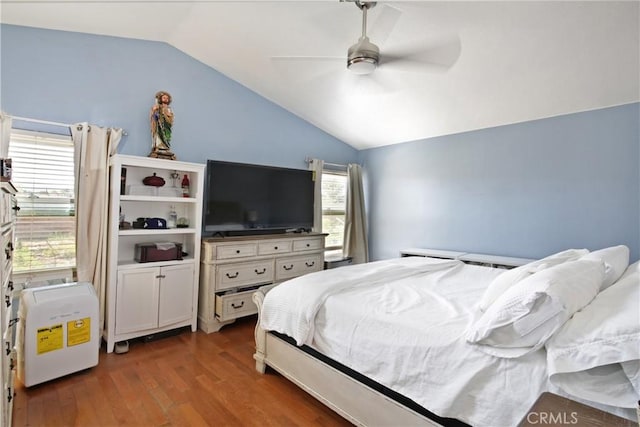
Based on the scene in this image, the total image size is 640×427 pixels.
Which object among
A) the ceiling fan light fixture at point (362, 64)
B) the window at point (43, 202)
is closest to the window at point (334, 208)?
the ceiling fan light fixture at point (362, 64)

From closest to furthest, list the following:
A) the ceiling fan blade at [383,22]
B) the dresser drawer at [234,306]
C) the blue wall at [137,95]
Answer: the ceiling fan blade at [383,22], the blue wall at [137,95], the dresser drawer at [234,306]

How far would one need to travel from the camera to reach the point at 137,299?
9.04ft

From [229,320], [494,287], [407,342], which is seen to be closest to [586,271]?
[494,287]

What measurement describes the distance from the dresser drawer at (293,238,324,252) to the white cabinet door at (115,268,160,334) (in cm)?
150

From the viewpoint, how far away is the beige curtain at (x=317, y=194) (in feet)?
14.3

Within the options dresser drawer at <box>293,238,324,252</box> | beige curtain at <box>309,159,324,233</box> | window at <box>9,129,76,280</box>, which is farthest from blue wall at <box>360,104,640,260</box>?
window at <box>9,129,76,280</box>

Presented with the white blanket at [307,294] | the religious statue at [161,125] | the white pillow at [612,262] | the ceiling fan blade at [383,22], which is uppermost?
the ceiling fan blade at [383,22]

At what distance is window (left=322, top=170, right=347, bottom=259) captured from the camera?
15.4ft

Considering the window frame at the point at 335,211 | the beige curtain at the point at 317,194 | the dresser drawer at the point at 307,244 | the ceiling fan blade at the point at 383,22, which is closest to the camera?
the ceiling fan blade at the point at 383,22

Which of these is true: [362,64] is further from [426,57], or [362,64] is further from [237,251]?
[237,251]

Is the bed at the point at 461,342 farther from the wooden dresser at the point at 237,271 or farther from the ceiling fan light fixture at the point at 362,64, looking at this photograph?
the ceiling fan light fixture at the point at 362,64

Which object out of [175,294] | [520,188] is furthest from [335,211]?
[175,294]

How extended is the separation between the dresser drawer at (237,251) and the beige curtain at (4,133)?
172cm

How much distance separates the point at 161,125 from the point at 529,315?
10.2ft
